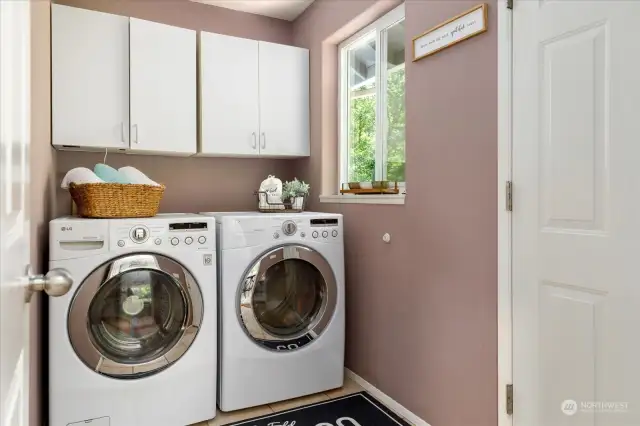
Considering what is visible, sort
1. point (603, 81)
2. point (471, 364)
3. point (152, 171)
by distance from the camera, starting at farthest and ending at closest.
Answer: point (152, 171), point (471, 364), point (603, 81)

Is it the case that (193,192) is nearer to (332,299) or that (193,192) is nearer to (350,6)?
(332,299)

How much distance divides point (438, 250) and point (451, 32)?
3.07ft

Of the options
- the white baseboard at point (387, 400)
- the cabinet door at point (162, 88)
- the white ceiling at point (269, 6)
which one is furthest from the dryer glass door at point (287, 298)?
the white ceiling at point (269, 6)

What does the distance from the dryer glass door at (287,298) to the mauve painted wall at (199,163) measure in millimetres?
963

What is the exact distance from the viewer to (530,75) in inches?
58.6

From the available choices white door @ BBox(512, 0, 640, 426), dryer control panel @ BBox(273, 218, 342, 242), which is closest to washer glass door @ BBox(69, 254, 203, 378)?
dryer control panel @ BBox(273, 218, 342, 242)

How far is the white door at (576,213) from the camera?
1231 mm

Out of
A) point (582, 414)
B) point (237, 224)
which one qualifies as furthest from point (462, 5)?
point (582, 414)

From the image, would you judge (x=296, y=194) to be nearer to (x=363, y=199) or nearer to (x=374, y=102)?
(x=363, y=199)

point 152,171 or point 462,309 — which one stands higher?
point 152,171

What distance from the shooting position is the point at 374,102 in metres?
2.61

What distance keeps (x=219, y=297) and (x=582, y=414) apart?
1581mm

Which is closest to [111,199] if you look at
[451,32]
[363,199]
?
[363,199]

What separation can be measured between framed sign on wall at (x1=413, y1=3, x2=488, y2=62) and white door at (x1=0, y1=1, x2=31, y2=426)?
1.50 m
